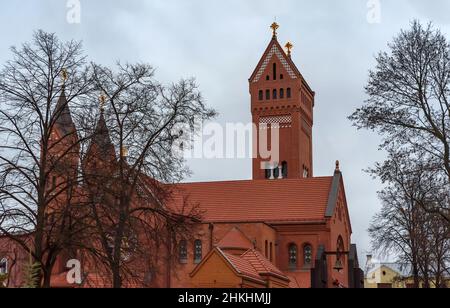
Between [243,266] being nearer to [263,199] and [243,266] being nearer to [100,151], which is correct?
[100,151]

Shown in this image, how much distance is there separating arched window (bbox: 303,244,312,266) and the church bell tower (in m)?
14.5

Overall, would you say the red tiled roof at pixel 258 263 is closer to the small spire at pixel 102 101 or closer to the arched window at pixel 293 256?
the small spire at pixel 102 101

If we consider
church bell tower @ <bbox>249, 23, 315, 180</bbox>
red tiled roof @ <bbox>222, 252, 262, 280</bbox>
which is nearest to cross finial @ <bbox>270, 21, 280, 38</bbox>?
church bell tower @ <bbox>249, 23, 315, 180</bbox>

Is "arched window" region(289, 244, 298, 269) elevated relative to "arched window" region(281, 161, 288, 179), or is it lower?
lower

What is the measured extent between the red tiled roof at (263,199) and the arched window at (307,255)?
227 cm

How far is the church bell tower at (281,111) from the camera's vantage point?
69625 millimetres

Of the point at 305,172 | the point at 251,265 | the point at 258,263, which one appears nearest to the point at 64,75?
the point at 251,265

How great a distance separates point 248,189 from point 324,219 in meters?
8.19

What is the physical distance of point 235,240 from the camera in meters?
53.1

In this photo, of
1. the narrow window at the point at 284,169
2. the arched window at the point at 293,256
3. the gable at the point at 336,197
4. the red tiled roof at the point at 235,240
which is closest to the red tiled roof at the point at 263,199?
the gable at the point at 336,197

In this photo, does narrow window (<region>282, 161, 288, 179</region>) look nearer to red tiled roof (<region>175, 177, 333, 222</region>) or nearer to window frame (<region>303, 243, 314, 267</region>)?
red tiled roof (<region>175, 177, 333, 222</region>)

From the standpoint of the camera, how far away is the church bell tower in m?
69.6
